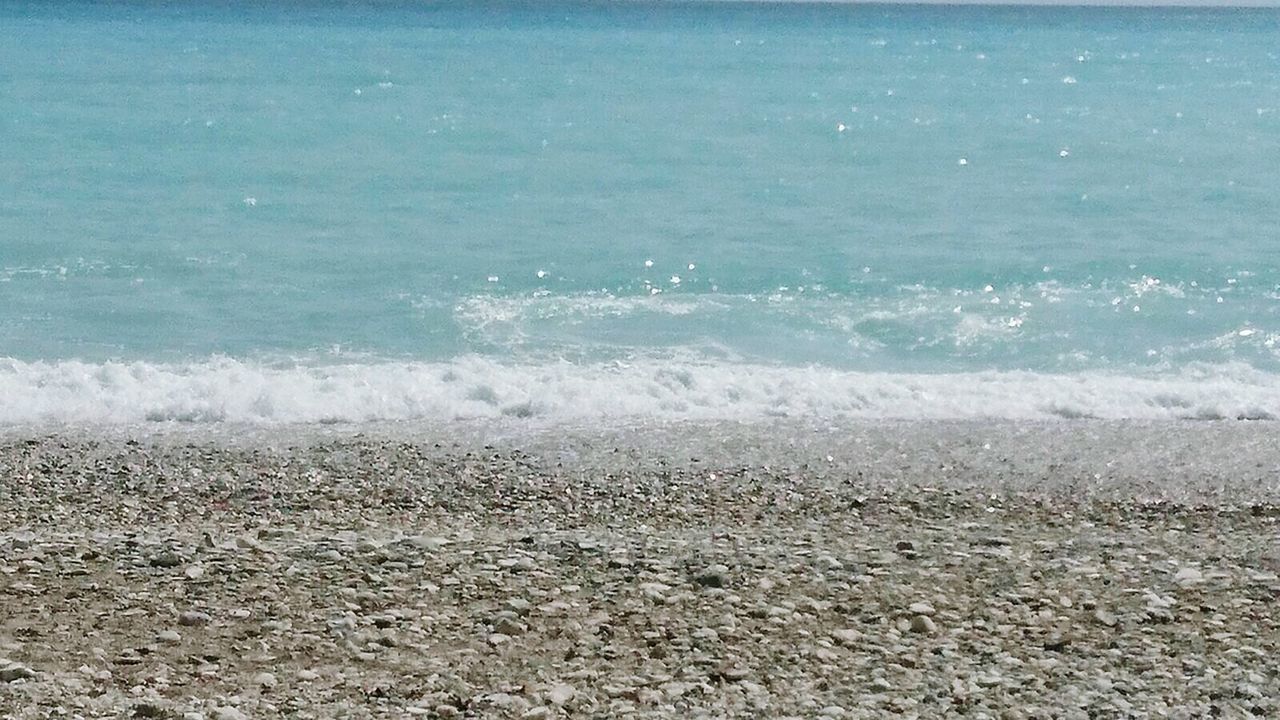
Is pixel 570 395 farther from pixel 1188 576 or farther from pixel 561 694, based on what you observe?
pixel 561 694

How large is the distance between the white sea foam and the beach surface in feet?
3.76

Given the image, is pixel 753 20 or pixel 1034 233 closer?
pixel 1034 233

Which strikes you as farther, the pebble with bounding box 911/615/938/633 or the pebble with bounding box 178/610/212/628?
the pebble with bounding box 911/615/938/633

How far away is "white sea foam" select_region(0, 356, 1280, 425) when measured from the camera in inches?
473

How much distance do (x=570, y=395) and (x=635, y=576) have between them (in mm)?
5062

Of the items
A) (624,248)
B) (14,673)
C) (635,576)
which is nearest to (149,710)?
(14,673)

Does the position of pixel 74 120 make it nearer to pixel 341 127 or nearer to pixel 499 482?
pixel 341 127

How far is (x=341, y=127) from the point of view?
1277 inches

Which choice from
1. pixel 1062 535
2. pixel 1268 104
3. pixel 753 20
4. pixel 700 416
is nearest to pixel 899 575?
pixel 1062 535

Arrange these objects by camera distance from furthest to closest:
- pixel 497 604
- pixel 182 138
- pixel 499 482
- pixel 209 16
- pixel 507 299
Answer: pixel 209 16 → pixel 182 138 → pixel 507 299 → pixel 499 482 → pixel 497 604

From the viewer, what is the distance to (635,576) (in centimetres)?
751

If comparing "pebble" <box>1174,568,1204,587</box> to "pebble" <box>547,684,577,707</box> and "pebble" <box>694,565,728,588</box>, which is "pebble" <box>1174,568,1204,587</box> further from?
"pebble" <box>547,684,577,707</box>

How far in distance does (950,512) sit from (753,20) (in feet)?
305

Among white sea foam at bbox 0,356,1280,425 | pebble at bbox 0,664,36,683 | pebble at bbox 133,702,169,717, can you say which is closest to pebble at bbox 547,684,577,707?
pebble at bbox 133,702,169,717
